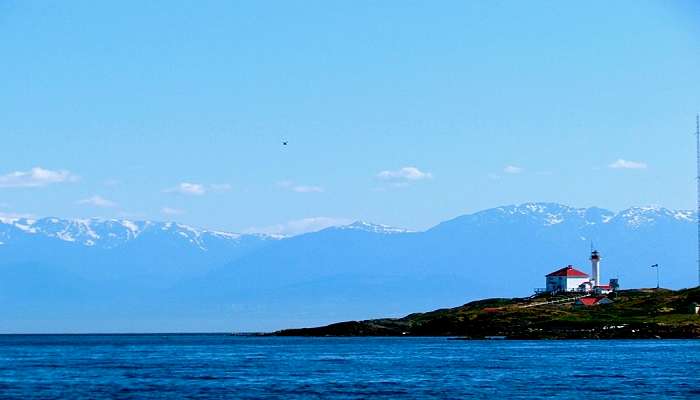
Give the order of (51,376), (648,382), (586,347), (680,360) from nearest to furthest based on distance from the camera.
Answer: (648,382), (51,376), (680,360), (586,347)

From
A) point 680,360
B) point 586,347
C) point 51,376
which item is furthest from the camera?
point 586,347

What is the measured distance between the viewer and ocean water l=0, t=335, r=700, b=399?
295ft

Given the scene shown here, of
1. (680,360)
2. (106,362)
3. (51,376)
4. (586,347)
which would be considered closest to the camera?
(51,376)

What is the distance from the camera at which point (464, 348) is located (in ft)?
529

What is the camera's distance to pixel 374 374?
→ 10931 centimetres

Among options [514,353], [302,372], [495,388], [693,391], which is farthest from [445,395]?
[514,353]

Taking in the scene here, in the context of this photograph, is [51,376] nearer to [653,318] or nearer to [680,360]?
[680,360]

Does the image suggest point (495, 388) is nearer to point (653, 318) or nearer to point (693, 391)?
point (693, 391)

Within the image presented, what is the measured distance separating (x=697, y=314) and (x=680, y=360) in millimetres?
76920

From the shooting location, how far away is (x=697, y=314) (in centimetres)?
19862

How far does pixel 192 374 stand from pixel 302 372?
9.51m

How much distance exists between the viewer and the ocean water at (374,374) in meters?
89.9

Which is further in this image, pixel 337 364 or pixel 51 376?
pixel 337 364

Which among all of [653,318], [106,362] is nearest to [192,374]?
[106,362]
